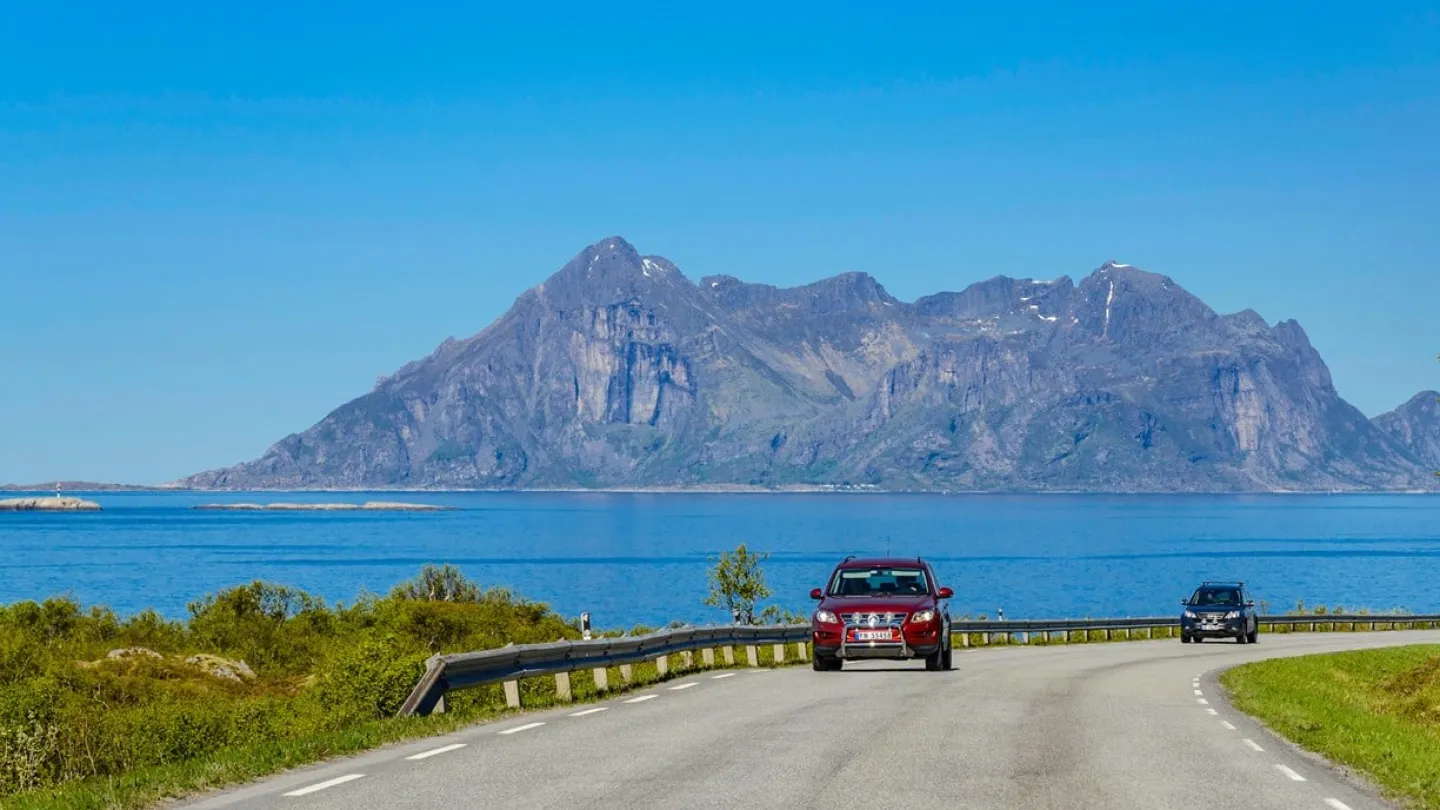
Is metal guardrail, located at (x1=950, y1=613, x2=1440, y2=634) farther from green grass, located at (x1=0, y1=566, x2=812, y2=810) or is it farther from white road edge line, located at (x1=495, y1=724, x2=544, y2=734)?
white road edge line, located at (x1=495, y1=724, x2=544, y2=734)

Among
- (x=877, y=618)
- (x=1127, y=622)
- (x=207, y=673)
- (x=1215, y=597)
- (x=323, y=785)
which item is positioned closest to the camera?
(x=323, y=785)

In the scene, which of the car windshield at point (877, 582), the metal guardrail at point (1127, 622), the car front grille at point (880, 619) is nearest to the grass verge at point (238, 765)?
the car front grille at point (880, 619)

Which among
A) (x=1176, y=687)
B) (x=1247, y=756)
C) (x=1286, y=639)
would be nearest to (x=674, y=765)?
(x=1247, y=756)

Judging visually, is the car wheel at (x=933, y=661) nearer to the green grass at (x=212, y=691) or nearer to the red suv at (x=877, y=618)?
the red suv at (x=877, y=618)

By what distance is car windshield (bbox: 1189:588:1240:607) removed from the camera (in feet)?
160

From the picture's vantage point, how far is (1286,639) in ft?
173

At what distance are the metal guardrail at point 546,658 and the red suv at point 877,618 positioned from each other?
241 cm

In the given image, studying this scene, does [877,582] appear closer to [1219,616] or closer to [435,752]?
[435,752]

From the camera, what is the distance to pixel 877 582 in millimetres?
28562

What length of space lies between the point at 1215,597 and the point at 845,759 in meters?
37.4

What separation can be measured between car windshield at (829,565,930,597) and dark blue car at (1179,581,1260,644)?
2216 cm

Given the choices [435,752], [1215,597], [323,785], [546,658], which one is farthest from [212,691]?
[1215,597]

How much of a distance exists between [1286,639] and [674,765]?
1698 inches

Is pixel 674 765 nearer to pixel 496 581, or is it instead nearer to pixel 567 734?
pixel 567 734
